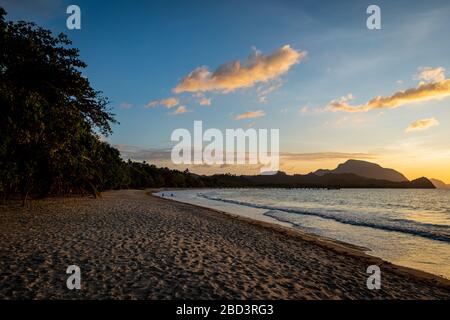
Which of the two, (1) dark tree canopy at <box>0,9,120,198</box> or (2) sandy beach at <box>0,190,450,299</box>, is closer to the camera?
(2) sandy beach at <box>0,190,450,299</box>

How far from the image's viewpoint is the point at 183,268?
30.9 feet

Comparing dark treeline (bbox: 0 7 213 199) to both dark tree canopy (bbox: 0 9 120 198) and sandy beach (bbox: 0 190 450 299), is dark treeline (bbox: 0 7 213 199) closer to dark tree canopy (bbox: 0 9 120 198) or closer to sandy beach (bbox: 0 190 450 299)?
dark tree canopy (bbox: 0 9 120 198)

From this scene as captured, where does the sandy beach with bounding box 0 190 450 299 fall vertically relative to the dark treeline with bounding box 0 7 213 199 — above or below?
below

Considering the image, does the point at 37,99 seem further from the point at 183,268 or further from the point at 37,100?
the point at 183,268

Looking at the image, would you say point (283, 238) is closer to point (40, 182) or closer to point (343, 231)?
point (343, 231)

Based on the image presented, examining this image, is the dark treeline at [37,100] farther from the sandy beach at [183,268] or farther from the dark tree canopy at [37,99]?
the sandy beach at [183,268]

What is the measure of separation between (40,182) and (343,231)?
28317 millimetres

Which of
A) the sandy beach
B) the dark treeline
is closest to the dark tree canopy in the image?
the dark treeline

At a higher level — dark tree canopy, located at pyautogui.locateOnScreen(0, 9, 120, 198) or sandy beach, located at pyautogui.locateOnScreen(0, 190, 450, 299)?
dark tree canopy, located at pyautogui.locateOnScreen(0, 9, 120, 198)

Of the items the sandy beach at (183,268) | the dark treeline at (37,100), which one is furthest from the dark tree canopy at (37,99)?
the sandy beach at (183,268)

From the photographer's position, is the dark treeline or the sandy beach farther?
the dark treeline

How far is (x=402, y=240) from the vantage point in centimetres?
1978

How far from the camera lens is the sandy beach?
7.47m

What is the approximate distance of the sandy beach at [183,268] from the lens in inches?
294
